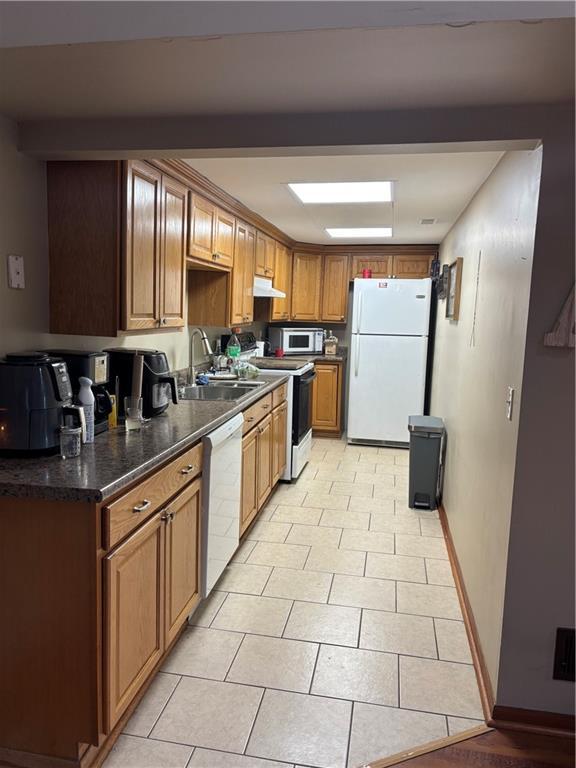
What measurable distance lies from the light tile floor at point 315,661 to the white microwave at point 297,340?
2851mm

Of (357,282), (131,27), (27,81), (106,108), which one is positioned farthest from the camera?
(357,282)

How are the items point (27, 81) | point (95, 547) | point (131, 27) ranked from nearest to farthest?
point (131, 27), point (95, 547), point (27, 81)

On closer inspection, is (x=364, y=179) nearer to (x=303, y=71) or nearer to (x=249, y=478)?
(x=303, y=71)

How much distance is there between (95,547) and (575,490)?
1.55 meters

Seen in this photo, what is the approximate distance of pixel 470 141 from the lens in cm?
184

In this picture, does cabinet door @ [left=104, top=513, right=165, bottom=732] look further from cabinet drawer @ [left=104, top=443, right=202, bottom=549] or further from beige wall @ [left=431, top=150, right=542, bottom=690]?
beige wall @ [left=431, top=150, right=542, bottom=690]

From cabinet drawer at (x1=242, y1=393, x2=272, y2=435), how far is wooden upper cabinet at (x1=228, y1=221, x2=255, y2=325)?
681mm

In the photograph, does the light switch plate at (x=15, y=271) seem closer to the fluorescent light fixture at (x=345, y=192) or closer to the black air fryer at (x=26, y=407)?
the black air fryer at (x=26, y=407)

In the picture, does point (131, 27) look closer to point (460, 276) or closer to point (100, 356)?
point (100, 356)

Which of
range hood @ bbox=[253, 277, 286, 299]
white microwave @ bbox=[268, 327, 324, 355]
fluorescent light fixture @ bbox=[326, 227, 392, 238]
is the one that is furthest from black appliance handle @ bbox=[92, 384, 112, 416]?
white microwave @ bbox=[268, 327, 324, 355]

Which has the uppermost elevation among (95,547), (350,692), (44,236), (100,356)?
(44,236)

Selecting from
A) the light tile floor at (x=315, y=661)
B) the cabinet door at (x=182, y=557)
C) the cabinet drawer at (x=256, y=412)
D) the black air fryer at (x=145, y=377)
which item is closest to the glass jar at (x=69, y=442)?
the cabinet door at (x=182, y=557)

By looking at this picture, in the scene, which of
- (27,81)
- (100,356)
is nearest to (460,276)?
(100,356)

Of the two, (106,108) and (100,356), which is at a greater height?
(106,108)
